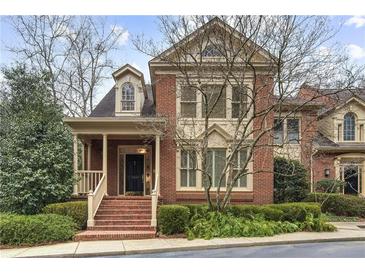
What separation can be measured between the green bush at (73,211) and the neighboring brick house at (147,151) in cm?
25

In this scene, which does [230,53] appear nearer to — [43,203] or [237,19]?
[237,19]

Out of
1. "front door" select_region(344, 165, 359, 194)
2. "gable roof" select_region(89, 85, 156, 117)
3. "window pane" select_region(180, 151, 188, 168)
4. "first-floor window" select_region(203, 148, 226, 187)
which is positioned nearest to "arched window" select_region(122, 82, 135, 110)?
"gable roof" select_region(89, 85, 156, 117)

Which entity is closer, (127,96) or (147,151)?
(127,96)

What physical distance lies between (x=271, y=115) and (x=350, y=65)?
3893mm

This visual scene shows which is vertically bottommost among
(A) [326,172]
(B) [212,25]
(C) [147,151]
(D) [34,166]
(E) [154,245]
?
(E) [154,245]

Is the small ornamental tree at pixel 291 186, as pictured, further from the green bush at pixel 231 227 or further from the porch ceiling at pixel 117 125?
the porch ceiling at pixel 117 125

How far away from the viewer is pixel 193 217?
42.4 ft

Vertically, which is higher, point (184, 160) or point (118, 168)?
point (184, 160)

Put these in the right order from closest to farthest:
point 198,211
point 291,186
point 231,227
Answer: point 231,227, point 198,211, point 291,186

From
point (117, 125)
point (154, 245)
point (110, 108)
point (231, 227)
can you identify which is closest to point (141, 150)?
point (110, 108)

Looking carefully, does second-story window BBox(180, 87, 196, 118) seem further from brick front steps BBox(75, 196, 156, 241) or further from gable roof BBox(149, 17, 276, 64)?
brick front steps BBox(75, 196, 156, 241)

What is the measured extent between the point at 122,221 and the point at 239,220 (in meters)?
3.89

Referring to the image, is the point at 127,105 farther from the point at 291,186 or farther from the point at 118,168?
the point at 291,186

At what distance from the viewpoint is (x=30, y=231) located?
11156 millimetres
